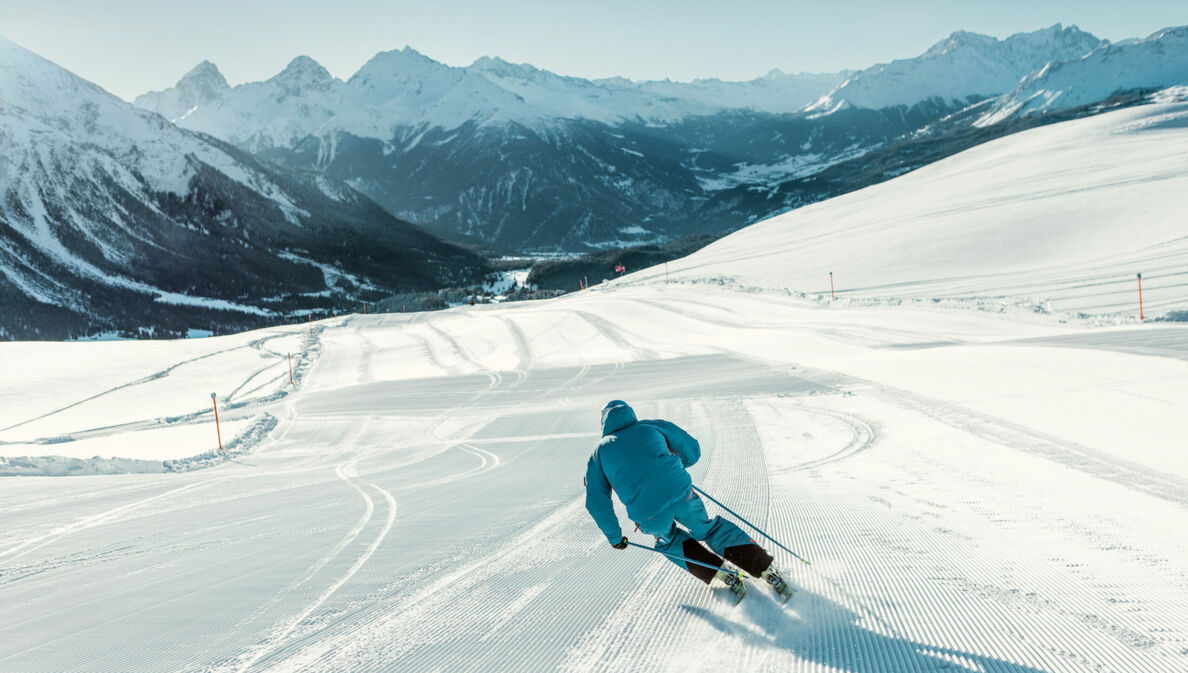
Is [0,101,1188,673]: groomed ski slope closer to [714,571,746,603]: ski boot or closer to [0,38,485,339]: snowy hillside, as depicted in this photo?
[714,571,746,603]: ski boot

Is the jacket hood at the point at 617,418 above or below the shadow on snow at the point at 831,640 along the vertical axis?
above

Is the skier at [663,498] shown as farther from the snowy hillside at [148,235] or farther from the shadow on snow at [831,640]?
the snowy hillside at [148,235]

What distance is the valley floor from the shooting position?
13.0 ft

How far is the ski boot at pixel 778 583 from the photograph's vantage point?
4.29 meters

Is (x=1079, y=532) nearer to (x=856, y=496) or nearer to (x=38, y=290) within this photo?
(x=856, y=496)

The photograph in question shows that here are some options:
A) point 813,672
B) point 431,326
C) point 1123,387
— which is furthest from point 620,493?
point 431,326

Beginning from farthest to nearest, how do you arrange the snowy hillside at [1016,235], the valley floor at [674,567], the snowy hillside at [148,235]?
the snowy hillside at [148,235] < the snowy hillside at [1016,235] < the valley floor at [674,567]

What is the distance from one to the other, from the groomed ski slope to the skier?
263mm

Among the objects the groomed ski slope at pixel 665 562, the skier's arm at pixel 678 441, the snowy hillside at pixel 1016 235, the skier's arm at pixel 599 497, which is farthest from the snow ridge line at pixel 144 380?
the snowy hillside at pixel 1016 235

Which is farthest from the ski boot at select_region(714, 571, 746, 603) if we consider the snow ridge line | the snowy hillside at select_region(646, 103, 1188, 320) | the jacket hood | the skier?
the snow ridge line

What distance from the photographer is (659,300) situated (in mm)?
32875

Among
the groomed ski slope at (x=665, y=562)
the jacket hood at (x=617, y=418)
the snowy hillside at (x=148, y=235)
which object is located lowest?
the groomed ski slope at (x=665, y=562)

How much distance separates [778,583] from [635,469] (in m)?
1.12

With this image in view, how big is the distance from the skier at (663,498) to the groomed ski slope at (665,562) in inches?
10.4
